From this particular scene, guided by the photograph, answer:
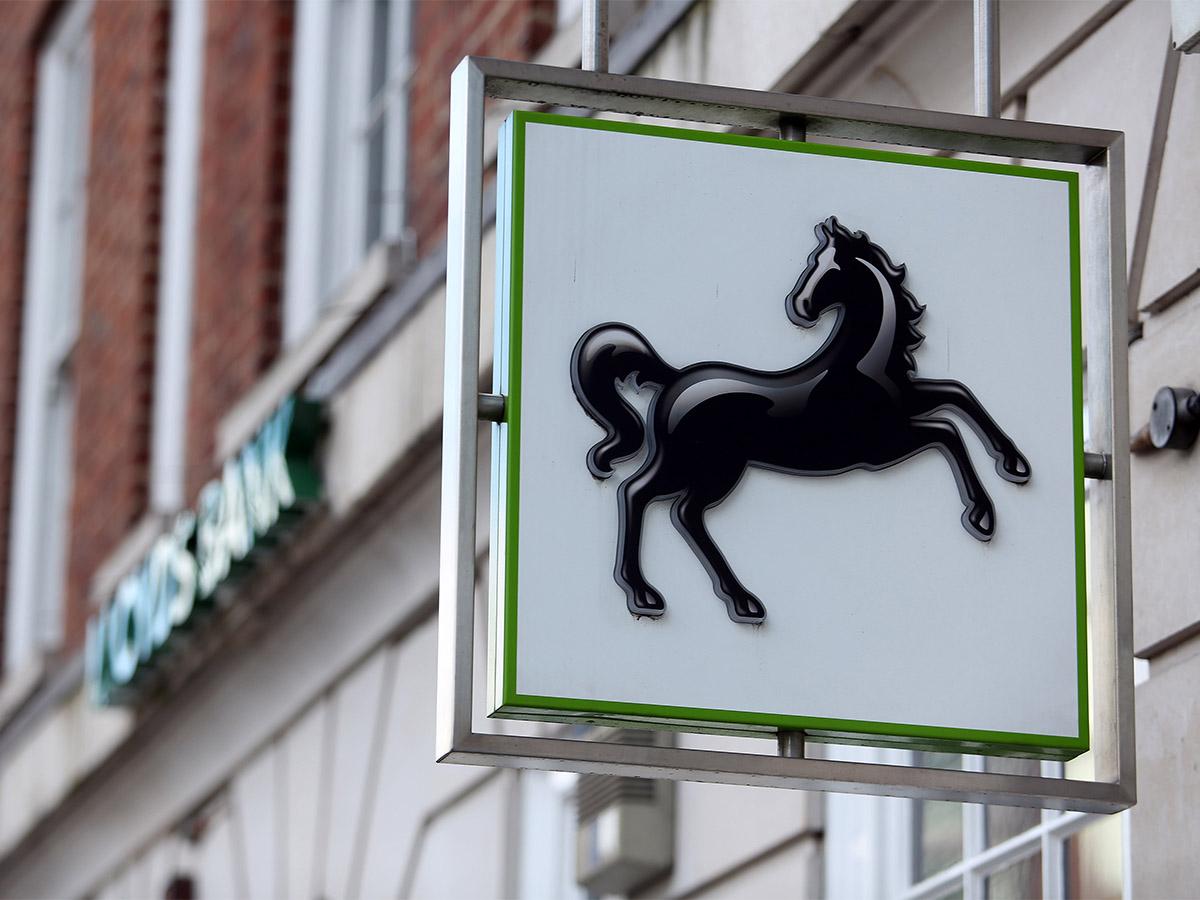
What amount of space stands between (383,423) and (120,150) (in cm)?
449

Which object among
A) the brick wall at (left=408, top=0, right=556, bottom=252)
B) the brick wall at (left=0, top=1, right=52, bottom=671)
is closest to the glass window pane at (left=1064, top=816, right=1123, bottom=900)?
the brick wall at (left=408, top=0, right=556, bottom=252)

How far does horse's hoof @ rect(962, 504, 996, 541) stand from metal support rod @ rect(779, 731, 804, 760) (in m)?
0.46

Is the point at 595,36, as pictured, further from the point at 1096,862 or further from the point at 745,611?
the point at 1096,862

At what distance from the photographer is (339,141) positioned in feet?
36.3

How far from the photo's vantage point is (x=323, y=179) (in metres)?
11.0

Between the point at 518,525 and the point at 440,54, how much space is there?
17.9ft

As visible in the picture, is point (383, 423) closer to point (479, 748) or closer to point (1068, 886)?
point (1068, 886)

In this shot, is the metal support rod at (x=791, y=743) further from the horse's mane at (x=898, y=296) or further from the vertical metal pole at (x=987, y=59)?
the vertical metal pole at (x=987, y=59)

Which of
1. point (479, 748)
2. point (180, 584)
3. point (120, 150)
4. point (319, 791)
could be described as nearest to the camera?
point (479, 748)

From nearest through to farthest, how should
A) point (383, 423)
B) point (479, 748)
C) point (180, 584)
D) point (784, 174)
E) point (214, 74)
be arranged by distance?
point (479, 748) < point (784, 174) < point (383, 423) < point (180, 584) < point (214, 74)

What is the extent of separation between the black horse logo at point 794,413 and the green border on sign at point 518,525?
0.13m

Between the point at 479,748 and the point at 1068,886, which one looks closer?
Answer: the point at 479,748

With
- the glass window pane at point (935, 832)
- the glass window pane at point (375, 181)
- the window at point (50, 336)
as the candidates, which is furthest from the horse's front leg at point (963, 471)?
the window at point (50, 336)

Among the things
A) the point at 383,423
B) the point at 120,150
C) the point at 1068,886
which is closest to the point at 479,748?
the point at 1068,886
